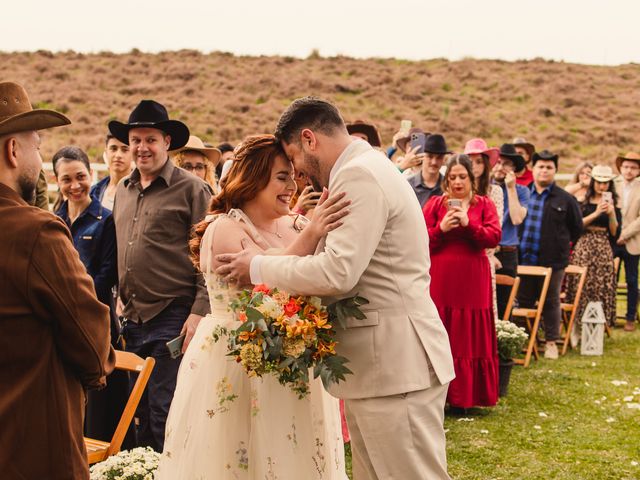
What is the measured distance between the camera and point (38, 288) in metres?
3.07

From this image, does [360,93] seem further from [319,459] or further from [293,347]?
[293,347]

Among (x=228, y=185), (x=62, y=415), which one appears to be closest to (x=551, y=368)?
(x=228, y=185)

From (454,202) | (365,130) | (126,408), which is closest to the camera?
(126,408)

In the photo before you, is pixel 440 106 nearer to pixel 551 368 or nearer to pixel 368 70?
pixel 368 70

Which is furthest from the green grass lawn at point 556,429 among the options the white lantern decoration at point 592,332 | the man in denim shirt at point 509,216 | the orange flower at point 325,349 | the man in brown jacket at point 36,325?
the man in brown jacket at point 36,325

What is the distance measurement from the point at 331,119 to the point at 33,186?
1.39 metres

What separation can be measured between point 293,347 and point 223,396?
0.92 meters

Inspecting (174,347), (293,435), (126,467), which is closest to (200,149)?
(174,347)

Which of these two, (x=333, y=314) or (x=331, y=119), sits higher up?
(x=331, y=119)

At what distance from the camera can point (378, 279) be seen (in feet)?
12.6

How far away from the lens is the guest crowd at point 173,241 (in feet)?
10.7

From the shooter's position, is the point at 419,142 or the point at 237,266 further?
the point at 419,142

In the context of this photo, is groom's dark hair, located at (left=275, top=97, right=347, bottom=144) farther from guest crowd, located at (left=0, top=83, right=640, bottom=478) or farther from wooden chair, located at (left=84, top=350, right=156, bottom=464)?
wooden chair, located at (left=84, top=350, right=156, bottom=464)

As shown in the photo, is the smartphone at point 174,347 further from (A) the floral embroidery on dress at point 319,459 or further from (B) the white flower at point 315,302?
(B) the white flower at point 315,302
